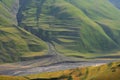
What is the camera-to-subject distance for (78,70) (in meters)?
180

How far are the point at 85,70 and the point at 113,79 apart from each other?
66.7m

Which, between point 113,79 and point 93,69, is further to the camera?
point 93,69

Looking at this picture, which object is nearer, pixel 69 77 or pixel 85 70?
pixel 69 77

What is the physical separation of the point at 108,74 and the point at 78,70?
206ft

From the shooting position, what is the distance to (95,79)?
11644 cm

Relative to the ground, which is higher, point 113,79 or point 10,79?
point 113,79

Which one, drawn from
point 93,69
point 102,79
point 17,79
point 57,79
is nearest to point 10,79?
point 17,79

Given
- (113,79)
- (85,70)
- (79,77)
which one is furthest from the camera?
(85,70)

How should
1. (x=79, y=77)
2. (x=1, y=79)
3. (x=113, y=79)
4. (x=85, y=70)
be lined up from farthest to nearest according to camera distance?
(x=85, y=70) → (x=79, y=77) → (x=1, y=79) → (x=113, y=79)

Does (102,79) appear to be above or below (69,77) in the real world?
above

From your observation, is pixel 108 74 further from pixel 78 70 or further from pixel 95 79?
pixel 78 70

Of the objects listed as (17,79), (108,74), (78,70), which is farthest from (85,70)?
(108,74)

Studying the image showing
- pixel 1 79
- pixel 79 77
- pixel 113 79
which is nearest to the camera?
pixel 113 79

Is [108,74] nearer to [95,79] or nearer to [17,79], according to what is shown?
[95,79]
